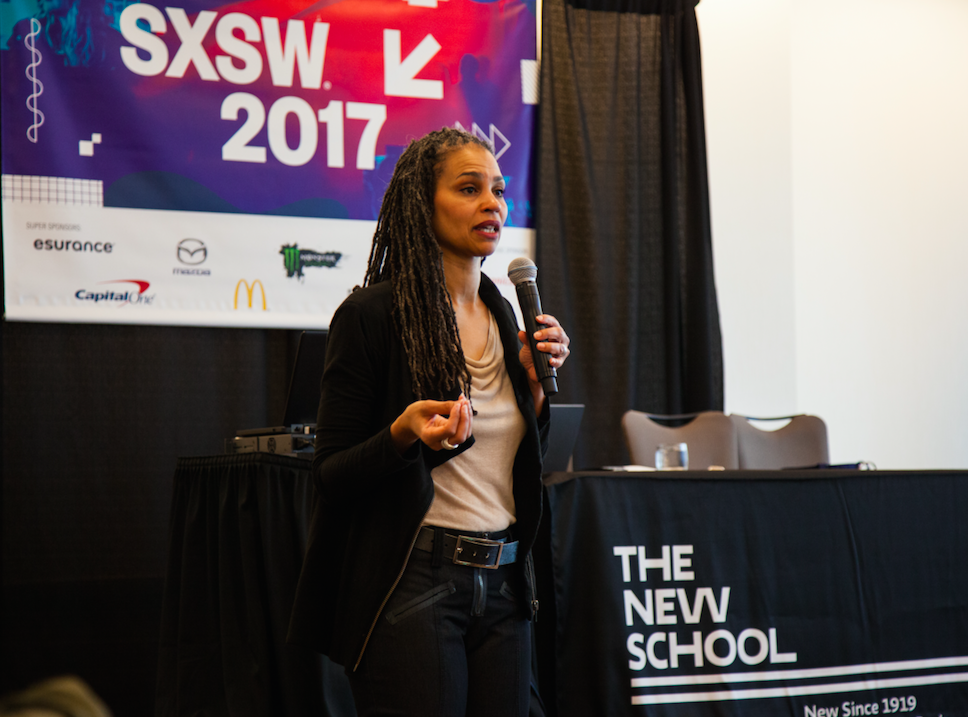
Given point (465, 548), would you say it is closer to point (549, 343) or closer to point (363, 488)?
point (363, 488)

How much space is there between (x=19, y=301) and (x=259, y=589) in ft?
7.41

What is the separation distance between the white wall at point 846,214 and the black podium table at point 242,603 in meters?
3.10

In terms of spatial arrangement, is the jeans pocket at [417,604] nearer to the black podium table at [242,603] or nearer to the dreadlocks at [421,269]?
the dreadlocks at [421,269]

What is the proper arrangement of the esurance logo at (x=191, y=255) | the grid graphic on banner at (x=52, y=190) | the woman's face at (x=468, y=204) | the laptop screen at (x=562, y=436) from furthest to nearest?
the esurance logo at (x=191, y=255) → the grid graphic on banner at (x=52, y=190) → the laptop screen at (x=562, y=436) → the woman's face at (x=468, y=204)

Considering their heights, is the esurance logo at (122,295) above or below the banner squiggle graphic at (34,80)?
below

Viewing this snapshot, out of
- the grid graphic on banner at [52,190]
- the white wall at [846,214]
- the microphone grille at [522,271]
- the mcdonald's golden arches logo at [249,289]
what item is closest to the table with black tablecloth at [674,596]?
the microphone grille at [522,271]

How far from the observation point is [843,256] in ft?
15.6

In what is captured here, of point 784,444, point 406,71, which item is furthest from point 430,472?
point 406,71

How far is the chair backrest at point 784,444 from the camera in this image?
3.50 metres

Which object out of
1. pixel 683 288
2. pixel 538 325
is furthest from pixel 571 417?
pixel 683 288

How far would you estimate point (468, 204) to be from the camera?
123cm

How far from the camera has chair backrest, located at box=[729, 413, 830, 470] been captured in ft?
11.5

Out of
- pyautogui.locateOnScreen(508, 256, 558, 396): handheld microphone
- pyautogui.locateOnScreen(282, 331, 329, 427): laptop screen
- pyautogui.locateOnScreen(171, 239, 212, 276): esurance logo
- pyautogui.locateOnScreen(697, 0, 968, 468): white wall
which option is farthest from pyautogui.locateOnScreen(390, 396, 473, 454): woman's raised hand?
pyautogui.locateOnScreen(697, 0, 968, 468): white wall

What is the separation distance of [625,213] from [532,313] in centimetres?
313
